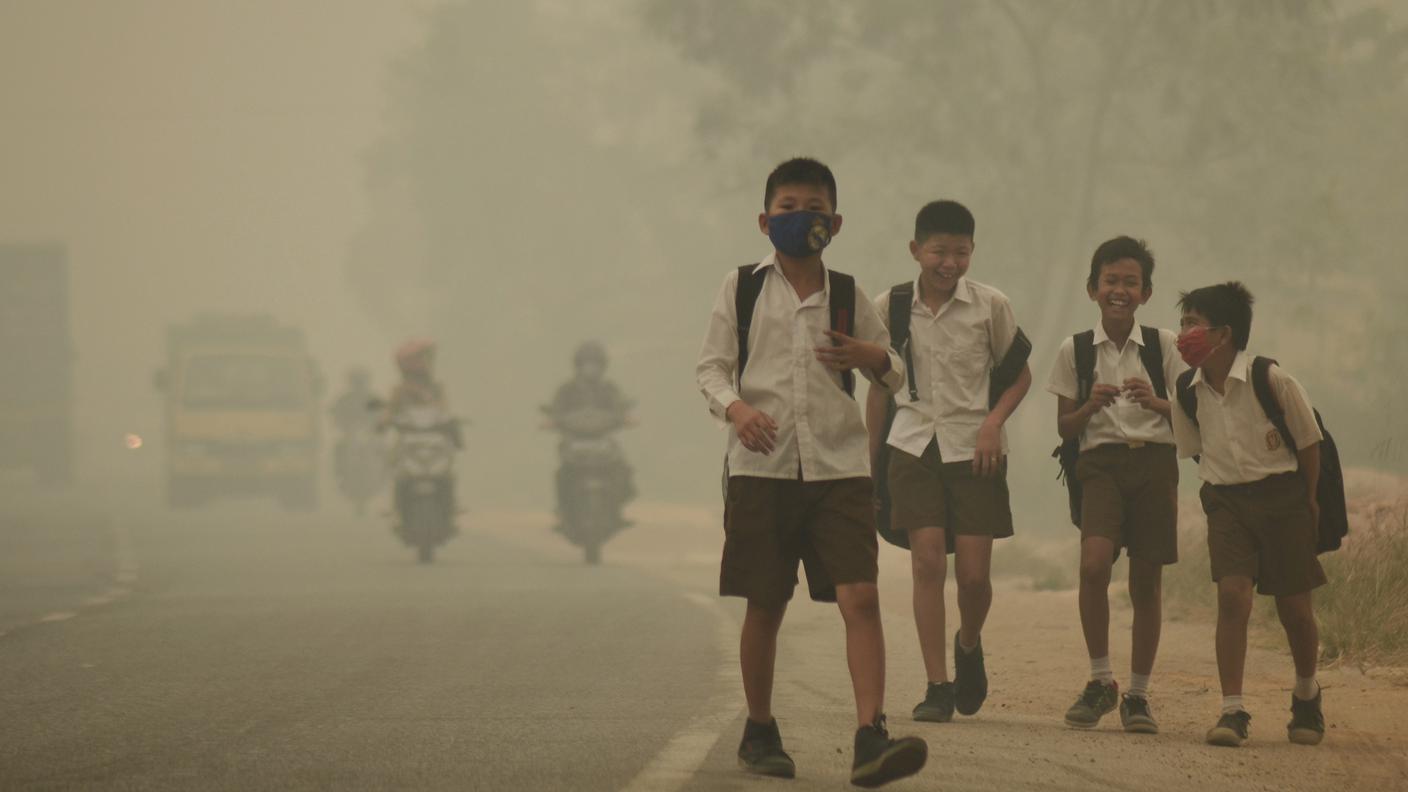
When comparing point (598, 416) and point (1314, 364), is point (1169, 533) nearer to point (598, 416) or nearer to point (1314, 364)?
point (598, 416)

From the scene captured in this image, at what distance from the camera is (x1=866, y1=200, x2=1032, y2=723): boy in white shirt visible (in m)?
8.04

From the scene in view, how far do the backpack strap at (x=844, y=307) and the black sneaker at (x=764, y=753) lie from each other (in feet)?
3.67

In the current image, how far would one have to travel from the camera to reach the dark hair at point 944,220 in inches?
319

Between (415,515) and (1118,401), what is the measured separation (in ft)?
41.2

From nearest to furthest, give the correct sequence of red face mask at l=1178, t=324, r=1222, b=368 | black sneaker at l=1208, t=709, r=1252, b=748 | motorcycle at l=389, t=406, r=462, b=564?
1. black sneaker at l=1208, t=709, r=1252, b=748
2. red face mask at l=1178, t=324, r=1222, b=368
3. motorcycle at l=389, t=406, r=462, b=564

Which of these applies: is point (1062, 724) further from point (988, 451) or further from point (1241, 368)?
point (1241, 368)

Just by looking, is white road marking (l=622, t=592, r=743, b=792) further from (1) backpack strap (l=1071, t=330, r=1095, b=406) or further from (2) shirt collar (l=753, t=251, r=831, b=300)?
(1) backpack strap (l=1071, t=330, r=1095, b=406)

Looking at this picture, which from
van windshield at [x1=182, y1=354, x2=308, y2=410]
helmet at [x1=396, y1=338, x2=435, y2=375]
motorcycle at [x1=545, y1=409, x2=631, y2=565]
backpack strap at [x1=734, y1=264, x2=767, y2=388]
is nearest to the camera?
backpack strap at [x1=734, y1=264, x2=767, y2=388]

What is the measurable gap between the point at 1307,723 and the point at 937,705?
140 cm

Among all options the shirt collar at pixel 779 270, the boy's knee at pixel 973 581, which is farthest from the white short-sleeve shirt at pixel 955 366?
the shirt collar at pixel 779 270

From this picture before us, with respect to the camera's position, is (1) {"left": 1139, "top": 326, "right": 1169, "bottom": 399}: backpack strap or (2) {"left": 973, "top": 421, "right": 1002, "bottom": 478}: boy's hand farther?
(1) {"left": 1139, "top": 326, "right": 1169, "bottom": 399}: backpack strap

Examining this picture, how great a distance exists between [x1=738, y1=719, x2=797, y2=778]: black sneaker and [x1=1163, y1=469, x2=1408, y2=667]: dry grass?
425 cm

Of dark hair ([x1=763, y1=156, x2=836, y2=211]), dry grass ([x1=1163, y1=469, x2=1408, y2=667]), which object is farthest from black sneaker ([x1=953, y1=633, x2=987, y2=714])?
dry grass ([x1=1163, y1=469, x2=1408, y2=667])

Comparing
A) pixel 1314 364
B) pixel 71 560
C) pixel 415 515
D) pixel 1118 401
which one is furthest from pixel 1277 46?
pixel 1118 401
